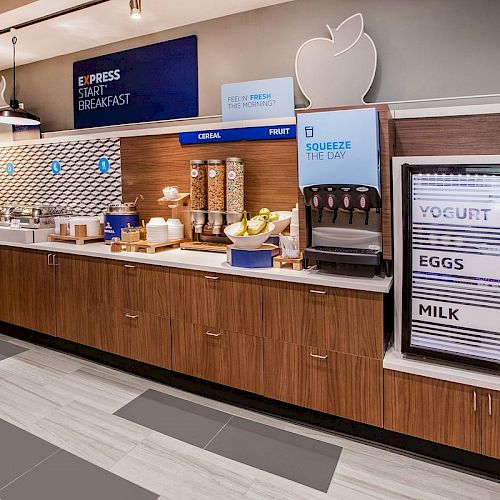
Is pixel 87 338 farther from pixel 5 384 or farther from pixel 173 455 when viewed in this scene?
pixel 173 455

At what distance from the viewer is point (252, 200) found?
3336 mm

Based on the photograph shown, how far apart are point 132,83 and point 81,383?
2665mm

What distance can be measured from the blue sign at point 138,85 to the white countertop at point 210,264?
4.21 ft

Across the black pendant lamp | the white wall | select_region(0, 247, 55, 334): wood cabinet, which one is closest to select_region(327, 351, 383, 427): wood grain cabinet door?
the white wall

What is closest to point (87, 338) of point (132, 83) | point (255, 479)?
point (255, 479)

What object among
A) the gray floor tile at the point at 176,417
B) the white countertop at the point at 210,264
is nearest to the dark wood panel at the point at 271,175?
the white countertop at the point at 210,264

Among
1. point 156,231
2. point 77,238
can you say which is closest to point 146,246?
point 156,231

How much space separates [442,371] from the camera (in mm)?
2125

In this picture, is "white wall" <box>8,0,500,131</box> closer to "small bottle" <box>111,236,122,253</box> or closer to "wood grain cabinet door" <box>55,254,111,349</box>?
"small bottle" <box>111,236,122,253</box>

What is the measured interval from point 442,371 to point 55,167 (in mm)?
4092

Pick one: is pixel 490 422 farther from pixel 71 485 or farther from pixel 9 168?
pixel 9 168

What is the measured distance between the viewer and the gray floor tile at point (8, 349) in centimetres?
377

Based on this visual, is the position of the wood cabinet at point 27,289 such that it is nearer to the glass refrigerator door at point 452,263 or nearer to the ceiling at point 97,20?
the ceiling at point 97,20

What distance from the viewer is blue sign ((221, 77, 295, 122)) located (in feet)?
10.5
